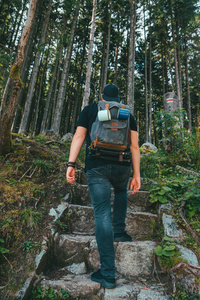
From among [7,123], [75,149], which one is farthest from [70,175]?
[7,123]

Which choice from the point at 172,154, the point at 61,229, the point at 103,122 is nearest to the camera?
the point at 103,122

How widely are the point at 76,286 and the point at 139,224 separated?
135cm

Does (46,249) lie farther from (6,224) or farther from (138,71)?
(138,71)

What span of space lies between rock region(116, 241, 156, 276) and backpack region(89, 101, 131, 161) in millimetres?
1213

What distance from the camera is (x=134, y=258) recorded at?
2309mm

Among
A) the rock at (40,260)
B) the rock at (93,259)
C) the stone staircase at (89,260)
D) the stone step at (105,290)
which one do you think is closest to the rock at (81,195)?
the stone staircase at (89,260)

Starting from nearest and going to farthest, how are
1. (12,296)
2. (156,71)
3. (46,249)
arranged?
(12,296), (46,249), (156,71)

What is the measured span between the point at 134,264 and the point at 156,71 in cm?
2388

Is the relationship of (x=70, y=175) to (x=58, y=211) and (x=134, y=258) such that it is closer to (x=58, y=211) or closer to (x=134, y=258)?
(x=58, y=211)

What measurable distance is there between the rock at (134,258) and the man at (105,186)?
132mm

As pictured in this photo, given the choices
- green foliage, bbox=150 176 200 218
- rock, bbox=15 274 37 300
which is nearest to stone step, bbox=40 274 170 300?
rock, bbox=15 274 37 300

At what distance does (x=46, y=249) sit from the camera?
2281 mm

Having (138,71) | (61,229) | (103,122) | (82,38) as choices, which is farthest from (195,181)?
(138,71)

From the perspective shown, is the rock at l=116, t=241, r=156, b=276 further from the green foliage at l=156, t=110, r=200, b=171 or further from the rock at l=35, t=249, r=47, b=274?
the green foliage at l=156, t=110, r=200, b=171
